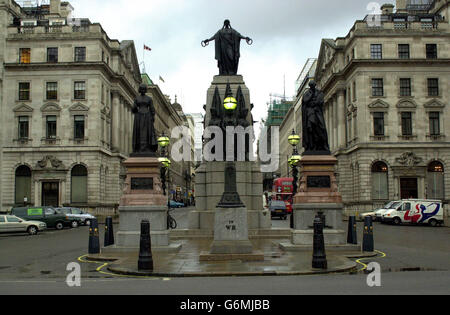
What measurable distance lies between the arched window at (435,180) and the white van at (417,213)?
15.1 m

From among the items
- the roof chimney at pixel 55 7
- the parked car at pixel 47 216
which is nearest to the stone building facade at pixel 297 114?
the roof chimney at pixel 55 7

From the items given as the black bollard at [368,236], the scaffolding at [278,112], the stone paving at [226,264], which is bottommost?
the stone paving at [226,264]

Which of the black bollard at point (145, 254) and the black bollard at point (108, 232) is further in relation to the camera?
the black bollard at point (108, 232)

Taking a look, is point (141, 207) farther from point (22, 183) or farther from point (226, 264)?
point (22, 183)

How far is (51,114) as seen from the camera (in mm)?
54969

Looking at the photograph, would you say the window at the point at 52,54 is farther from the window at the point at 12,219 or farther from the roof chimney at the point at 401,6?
the roof chimney at the point at 401,6

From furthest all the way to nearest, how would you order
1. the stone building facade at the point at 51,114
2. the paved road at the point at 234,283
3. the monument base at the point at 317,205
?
the stone building facade at the point at 51,114, the monument base at the point at 317,205, the paved road at the point at 234,283

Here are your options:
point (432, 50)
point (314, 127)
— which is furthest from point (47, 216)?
point (432, 50)

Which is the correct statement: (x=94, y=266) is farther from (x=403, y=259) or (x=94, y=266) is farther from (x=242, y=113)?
(x=242, y=113)

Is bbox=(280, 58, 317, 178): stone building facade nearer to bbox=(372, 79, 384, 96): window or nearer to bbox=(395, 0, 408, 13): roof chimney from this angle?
bbox=(395, 0, 408, 13): roof chimney

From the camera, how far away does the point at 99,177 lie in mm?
55156

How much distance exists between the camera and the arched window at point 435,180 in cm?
5300

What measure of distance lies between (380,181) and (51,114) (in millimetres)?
36126

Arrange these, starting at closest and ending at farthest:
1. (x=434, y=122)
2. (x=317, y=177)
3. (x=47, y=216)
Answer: (x=317, y=177) → (x=47, y=216) → (x=434, y=122)
